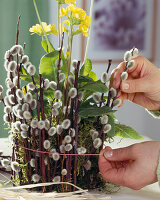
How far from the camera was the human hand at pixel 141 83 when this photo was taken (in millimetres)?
660

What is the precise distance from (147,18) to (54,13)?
3.36ft

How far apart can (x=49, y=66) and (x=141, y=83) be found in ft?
0.77

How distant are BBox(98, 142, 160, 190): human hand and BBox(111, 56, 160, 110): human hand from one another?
0.12 m

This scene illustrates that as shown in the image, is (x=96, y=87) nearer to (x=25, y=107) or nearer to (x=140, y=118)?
(x=25, y=107)

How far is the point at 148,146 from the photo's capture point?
2.08 feet

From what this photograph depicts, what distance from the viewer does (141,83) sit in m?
0.74

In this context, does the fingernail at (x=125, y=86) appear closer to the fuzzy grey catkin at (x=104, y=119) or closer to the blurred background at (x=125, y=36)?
the fuzzy grey catkin at (x=104, y=119)

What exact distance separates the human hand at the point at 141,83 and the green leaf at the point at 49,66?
0.38ft

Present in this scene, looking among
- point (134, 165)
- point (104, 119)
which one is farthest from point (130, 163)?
point (104, 119)

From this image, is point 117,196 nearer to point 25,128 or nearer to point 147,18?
point 25,128

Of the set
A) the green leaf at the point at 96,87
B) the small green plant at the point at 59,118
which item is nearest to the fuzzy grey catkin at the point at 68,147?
the small green plant at the point at 59,118

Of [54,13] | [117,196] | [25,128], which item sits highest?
[54,13]

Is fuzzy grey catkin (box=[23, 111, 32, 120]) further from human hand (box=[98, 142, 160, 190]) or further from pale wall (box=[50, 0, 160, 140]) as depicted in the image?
pale wall (box=[50, 0, 160, 140])

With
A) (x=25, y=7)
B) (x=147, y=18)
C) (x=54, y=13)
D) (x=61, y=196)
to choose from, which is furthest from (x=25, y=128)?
(x=147, y=18)
